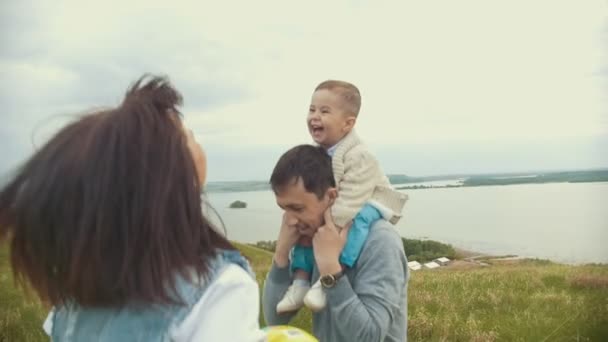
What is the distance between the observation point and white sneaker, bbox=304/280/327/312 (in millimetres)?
1147

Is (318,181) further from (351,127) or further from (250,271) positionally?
(250,271)

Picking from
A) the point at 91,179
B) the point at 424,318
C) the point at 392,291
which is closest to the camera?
the point at 91,179

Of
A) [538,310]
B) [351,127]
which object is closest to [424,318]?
[538,310]

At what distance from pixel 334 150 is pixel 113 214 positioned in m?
0.70

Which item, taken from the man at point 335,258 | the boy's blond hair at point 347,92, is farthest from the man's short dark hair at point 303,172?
the boy's blond hair at point 347,92

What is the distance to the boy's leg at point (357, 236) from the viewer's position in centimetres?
114

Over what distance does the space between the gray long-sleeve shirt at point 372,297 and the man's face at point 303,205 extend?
0.11 m

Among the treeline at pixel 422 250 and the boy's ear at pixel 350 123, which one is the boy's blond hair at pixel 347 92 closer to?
the boy's ear at pixel 350 123

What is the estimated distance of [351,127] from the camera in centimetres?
138

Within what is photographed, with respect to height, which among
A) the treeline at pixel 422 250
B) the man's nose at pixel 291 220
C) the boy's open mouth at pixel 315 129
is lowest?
the treeline at pixel 422 250

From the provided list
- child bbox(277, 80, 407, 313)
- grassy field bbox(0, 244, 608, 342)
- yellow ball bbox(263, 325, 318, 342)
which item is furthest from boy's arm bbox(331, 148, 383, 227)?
grassy field bbox(0, 244, 608, 342)

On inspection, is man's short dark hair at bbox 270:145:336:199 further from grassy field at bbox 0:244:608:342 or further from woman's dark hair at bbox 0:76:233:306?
grassy field at bbox 0:244:608:342

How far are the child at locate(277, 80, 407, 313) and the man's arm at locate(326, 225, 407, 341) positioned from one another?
4cm

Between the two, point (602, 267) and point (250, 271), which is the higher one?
point (250, 271)
